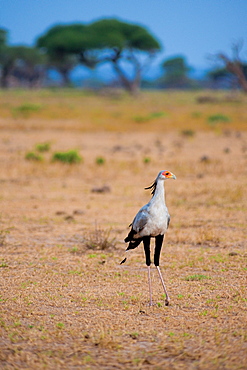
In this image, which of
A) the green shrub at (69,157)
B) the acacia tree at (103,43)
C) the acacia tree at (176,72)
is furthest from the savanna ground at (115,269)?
the acacia tree at (176,72)

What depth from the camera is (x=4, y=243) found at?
7.50 m

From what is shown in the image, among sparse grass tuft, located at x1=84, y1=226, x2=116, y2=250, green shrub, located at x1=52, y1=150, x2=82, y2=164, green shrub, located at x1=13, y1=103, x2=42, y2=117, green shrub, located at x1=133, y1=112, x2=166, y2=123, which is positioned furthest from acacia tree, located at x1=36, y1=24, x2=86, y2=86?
sparse grass tuft, located at x1=84, y1=226, x2=116, y2=250

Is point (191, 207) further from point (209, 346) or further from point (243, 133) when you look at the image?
point (243, 133)

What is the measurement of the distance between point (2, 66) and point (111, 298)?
64.5 m

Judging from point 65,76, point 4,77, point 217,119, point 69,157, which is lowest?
point 69,157

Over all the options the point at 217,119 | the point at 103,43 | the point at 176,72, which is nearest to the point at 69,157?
the point at 217,119

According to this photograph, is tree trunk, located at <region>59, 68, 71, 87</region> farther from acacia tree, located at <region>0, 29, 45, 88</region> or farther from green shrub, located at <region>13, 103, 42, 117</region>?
green shrub, located at <region>13, 103, 42, 117</region>

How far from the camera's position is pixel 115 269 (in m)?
6.53

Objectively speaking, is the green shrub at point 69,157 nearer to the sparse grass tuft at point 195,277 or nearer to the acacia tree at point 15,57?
the sparse grass tuft at point 195,277

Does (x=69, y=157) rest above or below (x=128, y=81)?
below

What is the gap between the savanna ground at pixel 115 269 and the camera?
14.0 feet

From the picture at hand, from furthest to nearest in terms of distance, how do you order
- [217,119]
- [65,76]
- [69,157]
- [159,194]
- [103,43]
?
[65,76], [103,43], [217,119], [69,157], [159,194]

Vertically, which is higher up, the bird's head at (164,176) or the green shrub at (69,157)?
the green shrub at (69,157)

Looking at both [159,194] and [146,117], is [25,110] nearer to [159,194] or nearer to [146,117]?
[146,117]
